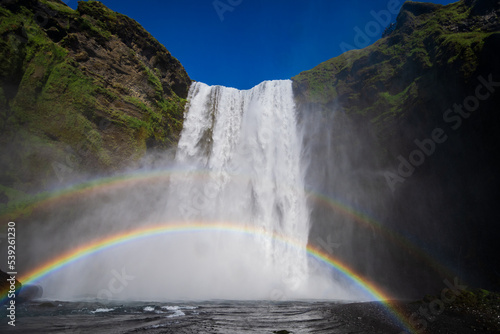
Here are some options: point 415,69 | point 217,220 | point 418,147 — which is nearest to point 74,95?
point 217,220

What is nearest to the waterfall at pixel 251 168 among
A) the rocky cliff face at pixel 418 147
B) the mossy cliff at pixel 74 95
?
the rocky cliff face at pixel 418 147

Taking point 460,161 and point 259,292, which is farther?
point 259,292

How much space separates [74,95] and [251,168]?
14.3m

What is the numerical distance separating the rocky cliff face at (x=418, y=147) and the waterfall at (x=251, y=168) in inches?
80.5

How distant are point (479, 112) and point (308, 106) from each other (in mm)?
13471

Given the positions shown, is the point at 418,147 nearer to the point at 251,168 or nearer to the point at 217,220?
the point at 251,168

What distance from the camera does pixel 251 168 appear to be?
23.2m

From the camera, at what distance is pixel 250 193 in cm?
2223

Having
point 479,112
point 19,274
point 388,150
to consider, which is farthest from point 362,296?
point 19,274

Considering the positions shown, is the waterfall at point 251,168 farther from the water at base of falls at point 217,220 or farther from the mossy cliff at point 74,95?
the mossy cliff at point 74,95

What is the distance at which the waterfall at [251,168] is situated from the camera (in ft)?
68.6

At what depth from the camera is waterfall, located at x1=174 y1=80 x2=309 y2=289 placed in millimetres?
20922

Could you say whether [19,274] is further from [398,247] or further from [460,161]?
[460,161]

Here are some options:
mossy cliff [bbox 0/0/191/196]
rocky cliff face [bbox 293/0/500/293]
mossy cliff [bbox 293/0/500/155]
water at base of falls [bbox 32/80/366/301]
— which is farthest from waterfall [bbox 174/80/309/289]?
mossy cliff [bbox 293/0/500/155]
